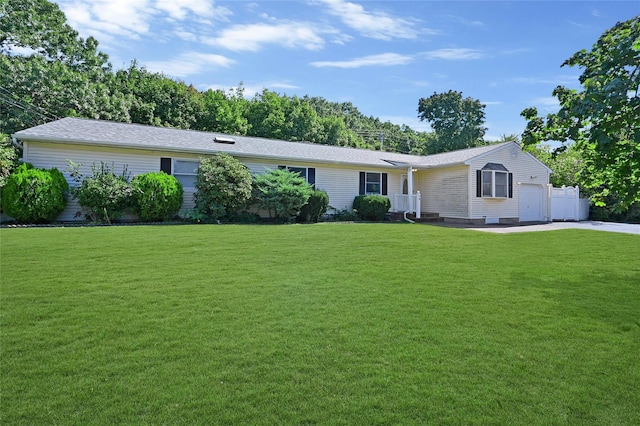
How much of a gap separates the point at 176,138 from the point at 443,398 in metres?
15.2

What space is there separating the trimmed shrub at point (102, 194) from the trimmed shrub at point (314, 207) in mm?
6394

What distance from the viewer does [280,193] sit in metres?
13.9

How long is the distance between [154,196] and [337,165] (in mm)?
8493

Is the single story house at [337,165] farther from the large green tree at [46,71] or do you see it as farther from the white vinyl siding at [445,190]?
the large green tree at [46,71]

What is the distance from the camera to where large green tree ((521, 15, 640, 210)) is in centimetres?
446

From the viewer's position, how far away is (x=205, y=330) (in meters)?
3.35

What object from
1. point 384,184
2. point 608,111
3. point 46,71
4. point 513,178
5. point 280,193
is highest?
point 46,71

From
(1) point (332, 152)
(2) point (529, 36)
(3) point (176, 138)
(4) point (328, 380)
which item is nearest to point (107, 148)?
(3) point (176, 138)

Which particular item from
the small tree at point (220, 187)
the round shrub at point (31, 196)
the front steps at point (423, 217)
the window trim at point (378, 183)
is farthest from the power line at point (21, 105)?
the front steps at point (423, 217)

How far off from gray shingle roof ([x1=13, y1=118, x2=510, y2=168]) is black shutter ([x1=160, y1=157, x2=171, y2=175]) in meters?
0.51

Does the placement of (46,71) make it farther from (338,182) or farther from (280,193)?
(338,182)

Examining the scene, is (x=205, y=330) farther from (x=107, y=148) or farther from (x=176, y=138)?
(x=176, y=138)

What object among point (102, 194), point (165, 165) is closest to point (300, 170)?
point (165, 165)

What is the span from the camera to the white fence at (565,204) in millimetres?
19234
